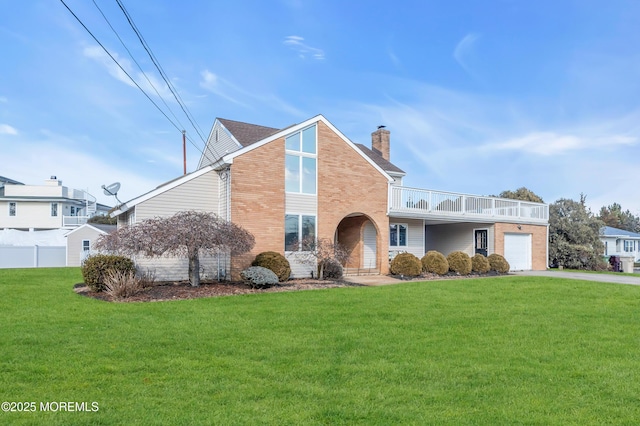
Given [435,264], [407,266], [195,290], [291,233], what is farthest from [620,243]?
[195,290]

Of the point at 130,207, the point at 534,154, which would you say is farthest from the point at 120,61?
the point at 534,154

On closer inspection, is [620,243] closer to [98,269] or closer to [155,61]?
[155,61]

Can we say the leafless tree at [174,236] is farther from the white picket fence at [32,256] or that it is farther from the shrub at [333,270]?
the white picket fence at [32,256]

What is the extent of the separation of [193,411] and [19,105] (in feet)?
41.1

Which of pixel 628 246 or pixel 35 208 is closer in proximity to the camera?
pixel 35 208

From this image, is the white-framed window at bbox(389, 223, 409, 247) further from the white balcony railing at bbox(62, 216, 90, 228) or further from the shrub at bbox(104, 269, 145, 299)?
the white balcony railing at bbox(62, 216, 90, 228)

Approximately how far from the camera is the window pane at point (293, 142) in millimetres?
17250

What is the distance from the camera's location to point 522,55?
56.7ft

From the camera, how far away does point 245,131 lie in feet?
71.3

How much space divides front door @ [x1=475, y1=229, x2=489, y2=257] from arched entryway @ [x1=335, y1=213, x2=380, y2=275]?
7.12 meters

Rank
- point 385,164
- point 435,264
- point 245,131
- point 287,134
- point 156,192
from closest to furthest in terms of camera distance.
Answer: point 156,192, point 287,134, point 435,264, point 245,131, point 385,164

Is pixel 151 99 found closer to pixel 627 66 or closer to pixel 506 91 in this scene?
pixel 506 91

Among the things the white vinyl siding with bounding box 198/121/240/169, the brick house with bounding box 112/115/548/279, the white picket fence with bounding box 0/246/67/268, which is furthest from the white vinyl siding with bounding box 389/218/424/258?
the white picket fence with bounding box 0/246/67/268

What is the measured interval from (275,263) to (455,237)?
1438cm
